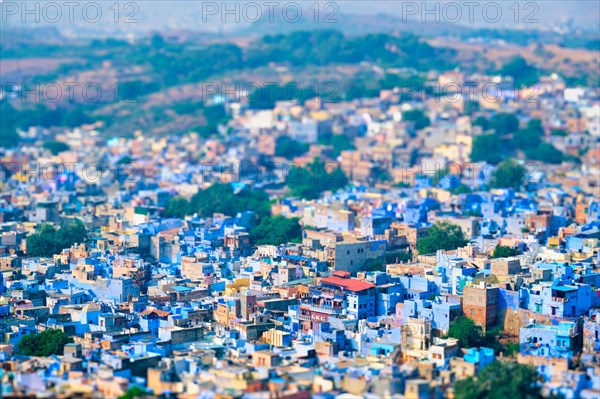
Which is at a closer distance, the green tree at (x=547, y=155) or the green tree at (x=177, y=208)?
the green tree at (x=177, y=208)

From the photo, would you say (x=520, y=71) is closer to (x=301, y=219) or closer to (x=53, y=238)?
(x=301, y=219)

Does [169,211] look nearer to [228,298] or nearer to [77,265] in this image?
[77,265]

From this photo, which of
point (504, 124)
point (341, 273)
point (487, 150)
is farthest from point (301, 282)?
point (504, 124)

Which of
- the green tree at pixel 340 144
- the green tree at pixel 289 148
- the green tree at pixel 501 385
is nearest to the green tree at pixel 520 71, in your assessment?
the green tree at pixel 340 144

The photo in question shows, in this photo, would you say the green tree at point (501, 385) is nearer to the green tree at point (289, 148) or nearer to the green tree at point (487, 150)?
the green tree at point (487, 150)

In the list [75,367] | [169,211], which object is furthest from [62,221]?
[75,367]
